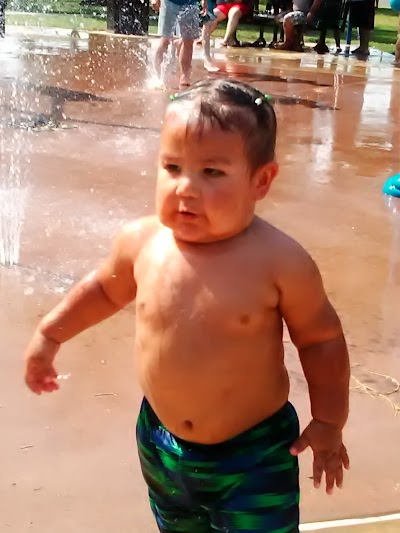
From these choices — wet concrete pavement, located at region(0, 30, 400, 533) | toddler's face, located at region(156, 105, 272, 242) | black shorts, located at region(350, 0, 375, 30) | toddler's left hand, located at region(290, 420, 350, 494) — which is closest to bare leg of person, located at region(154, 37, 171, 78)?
wet concrete pavement, located at region(0, 30, 400, 533)

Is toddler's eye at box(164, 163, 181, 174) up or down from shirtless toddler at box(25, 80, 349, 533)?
up

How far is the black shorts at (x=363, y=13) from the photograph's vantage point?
13.3 meters

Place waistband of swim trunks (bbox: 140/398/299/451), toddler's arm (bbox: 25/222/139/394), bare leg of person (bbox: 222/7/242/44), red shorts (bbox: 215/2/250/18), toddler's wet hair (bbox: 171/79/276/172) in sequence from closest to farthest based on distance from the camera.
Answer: toddler's wet hair (bbox: 171/79/276/172) → waistband of swim trunks (bbox: 140/398/299/451) → toddler's arm (bbox: 25/222/139/394) → red shorts (bbox: 215/2/250/18) → bare leg of person (bbox: 222/7/242/44)

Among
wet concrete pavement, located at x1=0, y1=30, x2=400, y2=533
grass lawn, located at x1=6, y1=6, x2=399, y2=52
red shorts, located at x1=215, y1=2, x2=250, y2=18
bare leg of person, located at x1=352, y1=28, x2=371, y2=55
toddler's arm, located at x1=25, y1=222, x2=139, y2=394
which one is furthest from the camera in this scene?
grass lawn, located at x1=6, y1=6, x2=399, y2=52

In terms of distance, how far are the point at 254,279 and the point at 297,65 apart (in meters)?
10.0

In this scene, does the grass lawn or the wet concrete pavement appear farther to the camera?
the grass lawn

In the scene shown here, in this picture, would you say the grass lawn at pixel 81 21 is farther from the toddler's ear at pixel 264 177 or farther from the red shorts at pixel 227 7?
the toddler's ear at pixel 264 177

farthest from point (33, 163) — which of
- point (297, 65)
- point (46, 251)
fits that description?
point (297, 65)

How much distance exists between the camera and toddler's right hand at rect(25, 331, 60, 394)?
6.07 ft

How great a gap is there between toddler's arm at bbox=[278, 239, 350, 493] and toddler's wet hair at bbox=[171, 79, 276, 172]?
217 mm

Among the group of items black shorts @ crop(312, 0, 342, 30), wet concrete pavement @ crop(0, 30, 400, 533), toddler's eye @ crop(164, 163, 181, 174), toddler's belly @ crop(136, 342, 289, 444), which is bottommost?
wet concrete pavement @ crop(0, 30, 400, 533)

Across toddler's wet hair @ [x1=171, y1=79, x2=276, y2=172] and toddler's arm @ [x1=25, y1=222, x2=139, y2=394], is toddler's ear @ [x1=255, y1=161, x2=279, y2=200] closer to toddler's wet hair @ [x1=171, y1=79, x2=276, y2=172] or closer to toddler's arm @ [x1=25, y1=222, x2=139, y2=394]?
toddler's wet hair @ [x1=171, y1=79, x2=276, y2=172]

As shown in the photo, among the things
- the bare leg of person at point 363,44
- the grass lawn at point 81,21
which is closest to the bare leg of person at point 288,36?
the bare leg of person at point 363,44

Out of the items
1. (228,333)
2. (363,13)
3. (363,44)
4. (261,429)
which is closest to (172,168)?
(228,333)
